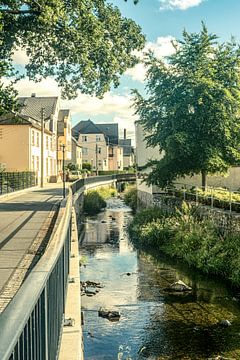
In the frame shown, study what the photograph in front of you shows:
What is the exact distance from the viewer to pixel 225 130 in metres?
24.2

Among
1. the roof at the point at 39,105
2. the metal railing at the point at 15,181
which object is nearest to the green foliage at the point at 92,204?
the metal railing at the point at 15,181

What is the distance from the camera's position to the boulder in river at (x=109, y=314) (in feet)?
40.8

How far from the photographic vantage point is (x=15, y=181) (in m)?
35.7

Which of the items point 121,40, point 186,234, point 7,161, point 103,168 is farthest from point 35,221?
point 103,168

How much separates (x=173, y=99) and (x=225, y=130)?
3.29 meters

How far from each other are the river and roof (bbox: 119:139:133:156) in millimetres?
109058

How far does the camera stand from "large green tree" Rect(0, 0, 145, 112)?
17656 millimetres

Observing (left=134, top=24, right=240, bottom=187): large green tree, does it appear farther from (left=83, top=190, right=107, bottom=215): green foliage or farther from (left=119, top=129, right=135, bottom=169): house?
(left=119, top=129, right=135, bottom=169): house

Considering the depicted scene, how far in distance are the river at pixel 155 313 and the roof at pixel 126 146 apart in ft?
358

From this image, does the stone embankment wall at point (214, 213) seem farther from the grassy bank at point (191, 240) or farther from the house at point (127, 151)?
the house at point (127, 151)

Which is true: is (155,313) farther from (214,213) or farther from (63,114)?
(63,114)

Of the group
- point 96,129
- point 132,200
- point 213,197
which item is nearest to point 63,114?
point 96,129

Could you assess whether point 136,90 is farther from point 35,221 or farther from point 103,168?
point 103,168

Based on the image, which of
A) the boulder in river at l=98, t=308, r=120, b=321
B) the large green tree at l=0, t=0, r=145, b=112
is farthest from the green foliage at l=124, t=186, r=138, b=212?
the boulder in river at l=98, t=308, r=120, b=321
